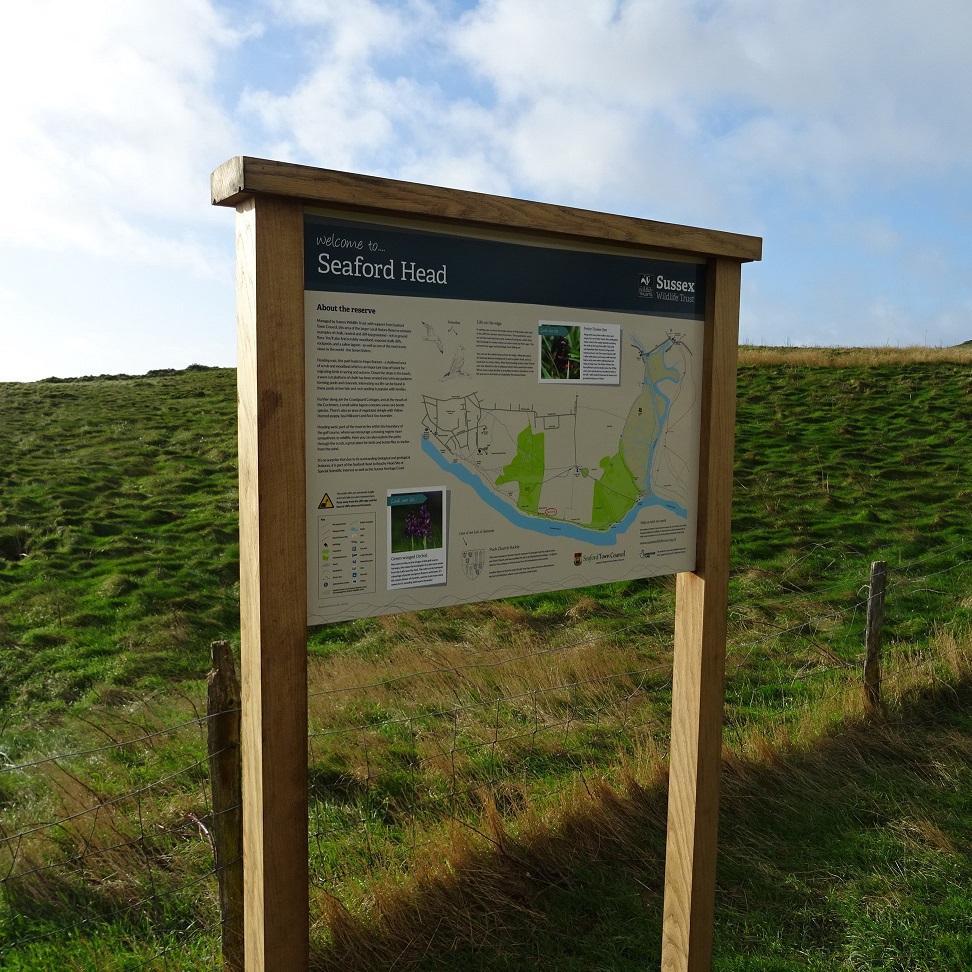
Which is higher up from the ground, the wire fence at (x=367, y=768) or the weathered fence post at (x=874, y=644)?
the weathered fence post at (x=874, y=644)

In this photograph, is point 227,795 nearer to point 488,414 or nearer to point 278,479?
point 278,479

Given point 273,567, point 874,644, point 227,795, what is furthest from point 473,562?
point 874,644

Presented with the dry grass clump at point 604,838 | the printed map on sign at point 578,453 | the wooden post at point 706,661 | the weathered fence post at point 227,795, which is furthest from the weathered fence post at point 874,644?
the weathered fence post at point 227,795

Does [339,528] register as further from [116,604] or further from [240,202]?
[116,604]

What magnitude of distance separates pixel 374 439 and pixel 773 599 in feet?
29.6

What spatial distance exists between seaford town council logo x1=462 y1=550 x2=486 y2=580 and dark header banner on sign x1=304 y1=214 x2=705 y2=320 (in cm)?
85

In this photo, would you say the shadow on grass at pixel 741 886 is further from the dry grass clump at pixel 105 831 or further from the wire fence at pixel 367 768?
the dry grass clump at pixel 105 831

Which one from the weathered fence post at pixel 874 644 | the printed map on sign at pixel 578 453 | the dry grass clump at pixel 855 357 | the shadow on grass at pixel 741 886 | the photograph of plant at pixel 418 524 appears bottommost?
the shadow on grass at pixel 741 886

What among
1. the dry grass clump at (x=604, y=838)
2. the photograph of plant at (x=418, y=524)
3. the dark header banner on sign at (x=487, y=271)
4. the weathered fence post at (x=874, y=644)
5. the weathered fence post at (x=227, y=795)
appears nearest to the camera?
the dark header banner on sign at (x=487, y=271)

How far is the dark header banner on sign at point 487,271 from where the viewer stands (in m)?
2.51

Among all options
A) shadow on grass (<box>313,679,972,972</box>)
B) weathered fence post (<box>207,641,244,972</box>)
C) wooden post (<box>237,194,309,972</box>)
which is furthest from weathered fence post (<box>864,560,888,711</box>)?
wooden post (<box>237,194,309,972</box>)

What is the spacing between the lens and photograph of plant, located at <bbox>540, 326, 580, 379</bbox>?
3.00 metres

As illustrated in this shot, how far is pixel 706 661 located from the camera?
11.5 feet

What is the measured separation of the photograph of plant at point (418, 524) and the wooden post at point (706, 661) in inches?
51.1
